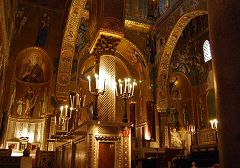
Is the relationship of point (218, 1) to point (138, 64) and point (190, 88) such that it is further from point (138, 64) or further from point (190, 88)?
point (190, 88)

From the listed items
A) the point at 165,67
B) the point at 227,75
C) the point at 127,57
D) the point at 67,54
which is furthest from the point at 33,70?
the point at 227,75

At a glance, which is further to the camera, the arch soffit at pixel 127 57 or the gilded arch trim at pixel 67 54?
the arch soffit at pixel 127 57

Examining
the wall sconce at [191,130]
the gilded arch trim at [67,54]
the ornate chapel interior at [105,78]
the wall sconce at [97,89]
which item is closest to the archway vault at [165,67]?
the ornate chapel interior at [105,78]

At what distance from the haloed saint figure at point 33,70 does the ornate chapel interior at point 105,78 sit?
57 mm

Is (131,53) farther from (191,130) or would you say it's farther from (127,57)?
(191,130)

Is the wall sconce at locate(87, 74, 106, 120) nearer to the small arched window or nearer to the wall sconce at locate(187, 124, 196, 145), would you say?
the wall sconce at locate(187, 124, 196, 145)

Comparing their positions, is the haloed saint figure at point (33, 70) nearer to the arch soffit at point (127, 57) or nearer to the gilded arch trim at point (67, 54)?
the gilded arch trim at point (67, 54)

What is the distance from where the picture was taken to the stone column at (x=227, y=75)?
141 cm

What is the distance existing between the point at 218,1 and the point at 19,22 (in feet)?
46.4

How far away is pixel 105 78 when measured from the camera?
6.84 m

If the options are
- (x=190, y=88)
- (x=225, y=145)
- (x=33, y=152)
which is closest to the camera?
(x=225, y=145)

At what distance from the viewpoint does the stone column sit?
4.62ft

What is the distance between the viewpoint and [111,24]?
7227 mm

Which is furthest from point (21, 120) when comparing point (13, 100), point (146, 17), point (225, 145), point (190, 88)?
point (225, 145)
